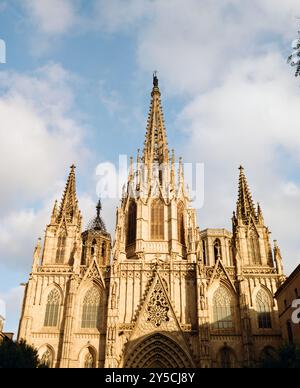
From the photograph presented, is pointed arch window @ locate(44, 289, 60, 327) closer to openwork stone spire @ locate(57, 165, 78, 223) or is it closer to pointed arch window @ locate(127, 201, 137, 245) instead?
openwork stone spire @ locate(57, 165, 78, 223)

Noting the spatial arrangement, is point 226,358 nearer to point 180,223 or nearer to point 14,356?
point 180,223

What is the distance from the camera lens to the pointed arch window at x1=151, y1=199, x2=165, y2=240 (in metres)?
51.4

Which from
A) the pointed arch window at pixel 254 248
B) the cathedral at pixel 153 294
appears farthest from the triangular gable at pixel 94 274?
the pointed arch window at pixel 254 248

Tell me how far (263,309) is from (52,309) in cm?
2239

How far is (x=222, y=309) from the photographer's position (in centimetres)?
4434

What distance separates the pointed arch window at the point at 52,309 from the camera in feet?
144

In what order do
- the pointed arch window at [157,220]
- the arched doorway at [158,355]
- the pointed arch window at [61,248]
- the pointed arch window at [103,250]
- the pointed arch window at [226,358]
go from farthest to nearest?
the pointed arch window at [103,250] < the pointed arch window at [157,220] < the pointed arch window at [61,248] < the pointed arch window at [226,358] < the arched doorway at [158,355]

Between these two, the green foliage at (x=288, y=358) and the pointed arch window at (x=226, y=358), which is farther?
the pointed arch window at (x=226, y=358)

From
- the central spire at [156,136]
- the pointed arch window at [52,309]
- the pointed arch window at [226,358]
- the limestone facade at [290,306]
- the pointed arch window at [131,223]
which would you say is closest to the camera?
the limestone facade at [290,306]

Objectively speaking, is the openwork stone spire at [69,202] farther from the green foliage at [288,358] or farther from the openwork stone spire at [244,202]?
the green foliage at [288,358]

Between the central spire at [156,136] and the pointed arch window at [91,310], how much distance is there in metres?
20.7

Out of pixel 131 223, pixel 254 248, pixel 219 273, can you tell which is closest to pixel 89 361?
pixel 219 273

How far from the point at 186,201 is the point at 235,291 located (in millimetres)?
14026
